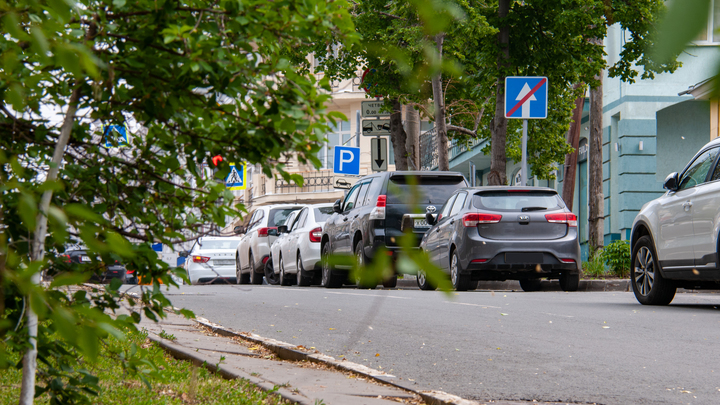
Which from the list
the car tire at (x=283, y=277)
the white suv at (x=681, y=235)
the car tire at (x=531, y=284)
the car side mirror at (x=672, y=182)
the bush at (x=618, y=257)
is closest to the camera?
the white suv at (x=681, y=235)

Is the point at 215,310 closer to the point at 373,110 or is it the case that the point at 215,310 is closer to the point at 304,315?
the point at 304,315

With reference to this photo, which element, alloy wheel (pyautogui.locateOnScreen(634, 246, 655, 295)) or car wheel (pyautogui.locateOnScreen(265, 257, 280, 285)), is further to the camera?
car wheel (pyautogui.locateOnScreen(265, 257, 280, 285))

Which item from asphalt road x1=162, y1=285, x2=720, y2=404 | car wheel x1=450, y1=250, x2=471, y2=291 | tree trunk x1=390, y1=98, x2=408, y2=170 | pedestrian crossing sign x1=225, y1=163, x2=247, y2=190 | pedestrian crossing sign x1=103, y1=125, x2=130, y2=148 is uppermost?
tree trunk x1=390, y1=98, x2=408, y2=170

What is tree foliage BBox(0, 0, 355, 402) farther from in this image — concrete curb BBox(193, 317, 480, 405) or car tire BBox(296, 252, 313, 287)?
car tire BBox(296, 252, 313, 287)

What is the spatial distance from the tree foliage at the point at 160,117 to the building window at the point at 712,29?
135cm

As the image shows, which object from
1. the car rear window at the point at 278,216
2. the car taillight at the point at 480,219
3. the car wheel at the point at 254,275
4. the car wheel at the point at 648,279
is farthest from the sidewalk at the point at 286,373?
the car wheel at the point at 254,275

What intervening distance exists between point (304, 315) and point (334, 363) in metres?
4.11

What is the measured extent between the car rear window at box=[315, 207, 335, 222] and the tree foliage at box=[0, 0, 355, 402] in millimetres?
13983

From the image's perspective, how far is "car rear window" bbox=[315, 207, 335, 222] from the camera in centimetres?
1709

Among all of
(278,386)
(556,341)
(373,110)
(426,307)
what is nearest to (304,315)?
(426,307)

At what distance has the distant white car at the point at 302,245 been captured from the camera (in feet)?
53.9

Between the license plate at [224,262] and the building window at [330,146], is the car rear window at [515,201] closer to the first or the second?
the building window at [330,146]

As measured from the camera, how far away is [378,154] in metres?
21.6

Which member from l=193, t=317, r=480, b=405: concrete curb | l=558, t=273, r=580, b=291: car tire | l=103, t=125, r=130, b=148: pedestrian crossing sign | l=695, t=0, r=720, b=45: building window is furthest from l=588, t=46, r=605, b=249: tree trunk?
l=695, t=0, r=720, b=45: building window
